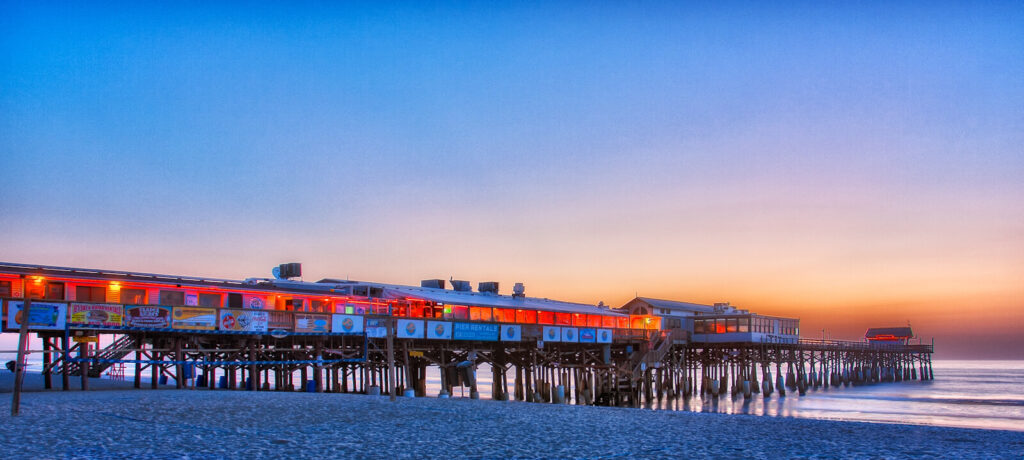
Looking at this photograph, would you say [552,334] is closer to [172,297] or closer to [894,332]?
[172,297]

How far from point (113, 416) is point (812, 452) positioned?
56.9 ft

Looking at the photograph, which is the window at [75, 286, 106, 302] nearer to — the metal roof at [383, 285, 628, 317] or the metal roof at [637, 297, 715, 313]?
the metal roof at [383, 285, 628, 317]

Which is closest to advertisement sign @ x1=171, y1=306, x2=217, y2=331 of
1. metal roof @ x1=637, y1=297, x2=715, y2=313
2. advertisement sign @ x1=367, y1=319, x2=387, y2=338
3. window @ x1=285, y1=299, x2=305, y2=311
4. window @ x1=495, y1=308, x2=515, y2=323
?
advertisement sign @ x1=367, y1=319, x2=387, y2=338

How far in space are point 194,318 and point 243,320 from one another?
8.43ft

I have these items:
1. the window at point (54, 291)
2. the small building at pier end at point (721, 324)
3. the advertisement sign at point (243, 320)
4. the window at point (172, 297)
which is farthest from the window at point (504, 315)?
the window at point (54, 291)

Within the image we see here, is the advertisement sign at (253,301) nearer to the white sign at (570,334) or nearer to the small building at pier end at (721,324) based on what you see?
the white sign at (570,334)

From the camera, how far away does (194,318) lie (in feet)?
123

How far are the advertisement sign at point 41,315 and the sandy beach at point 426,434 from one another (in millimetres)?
9478

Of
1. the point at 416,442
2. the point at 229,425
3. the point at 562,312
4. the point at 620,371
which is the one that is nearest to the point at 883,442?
the point at 416,442

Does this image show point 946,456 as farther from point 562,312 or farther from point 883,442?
point 562,312

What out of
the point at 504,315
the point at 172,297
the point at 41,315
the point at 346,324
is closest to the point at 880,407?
the point at 504,315

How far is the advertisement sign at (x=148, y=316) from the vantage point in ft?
116

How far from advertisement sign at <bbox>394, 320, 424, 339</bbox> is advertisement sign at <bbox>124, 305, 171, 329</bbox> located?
13579 mm

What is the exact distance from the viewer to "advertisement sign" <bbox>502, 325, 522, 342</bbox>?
176ft
